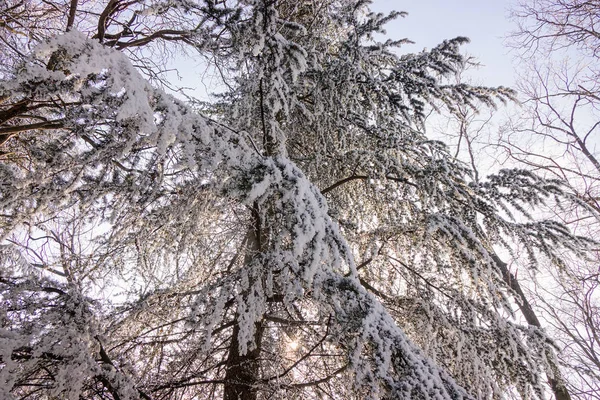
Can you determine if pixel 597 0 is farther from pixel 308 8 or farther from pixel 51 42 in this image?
pixel 51 42

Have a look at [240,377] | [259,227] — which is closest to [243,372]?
[240,377]

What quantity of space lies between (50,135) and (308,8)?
410 cm

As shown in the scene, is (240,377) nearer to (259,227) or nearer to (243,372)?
(243,372)

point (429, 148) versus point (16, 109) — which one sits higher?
point (16, 109)

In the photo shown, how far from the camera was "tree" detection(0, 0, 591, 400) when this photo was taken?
1.73m

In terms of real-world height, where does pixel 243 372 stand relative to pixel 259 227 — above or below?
below

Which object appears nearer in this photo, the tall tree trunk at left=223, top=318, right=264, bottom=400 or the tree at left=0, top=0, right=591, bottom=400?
the tree at left=0, top=0, right=591, bottom=400

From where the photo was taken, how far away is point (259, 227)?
3.32 meters

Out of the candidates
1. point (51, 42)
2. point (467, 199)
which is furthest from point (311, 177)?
point (51, 42)

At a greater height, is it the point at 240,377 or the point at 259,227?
the point at 259,227

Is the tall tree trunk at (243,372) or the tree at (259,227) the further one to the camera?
the tall tree trunk at (243,372)

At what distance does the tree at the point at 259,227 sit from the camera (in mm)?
1727

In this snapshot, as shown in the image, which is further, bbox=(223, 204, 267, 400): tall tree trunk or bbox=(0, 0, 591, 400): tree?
bbox=(223, 204, 267, 400): tall tree trunk

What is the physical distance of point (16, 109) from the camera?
3.20 meters
